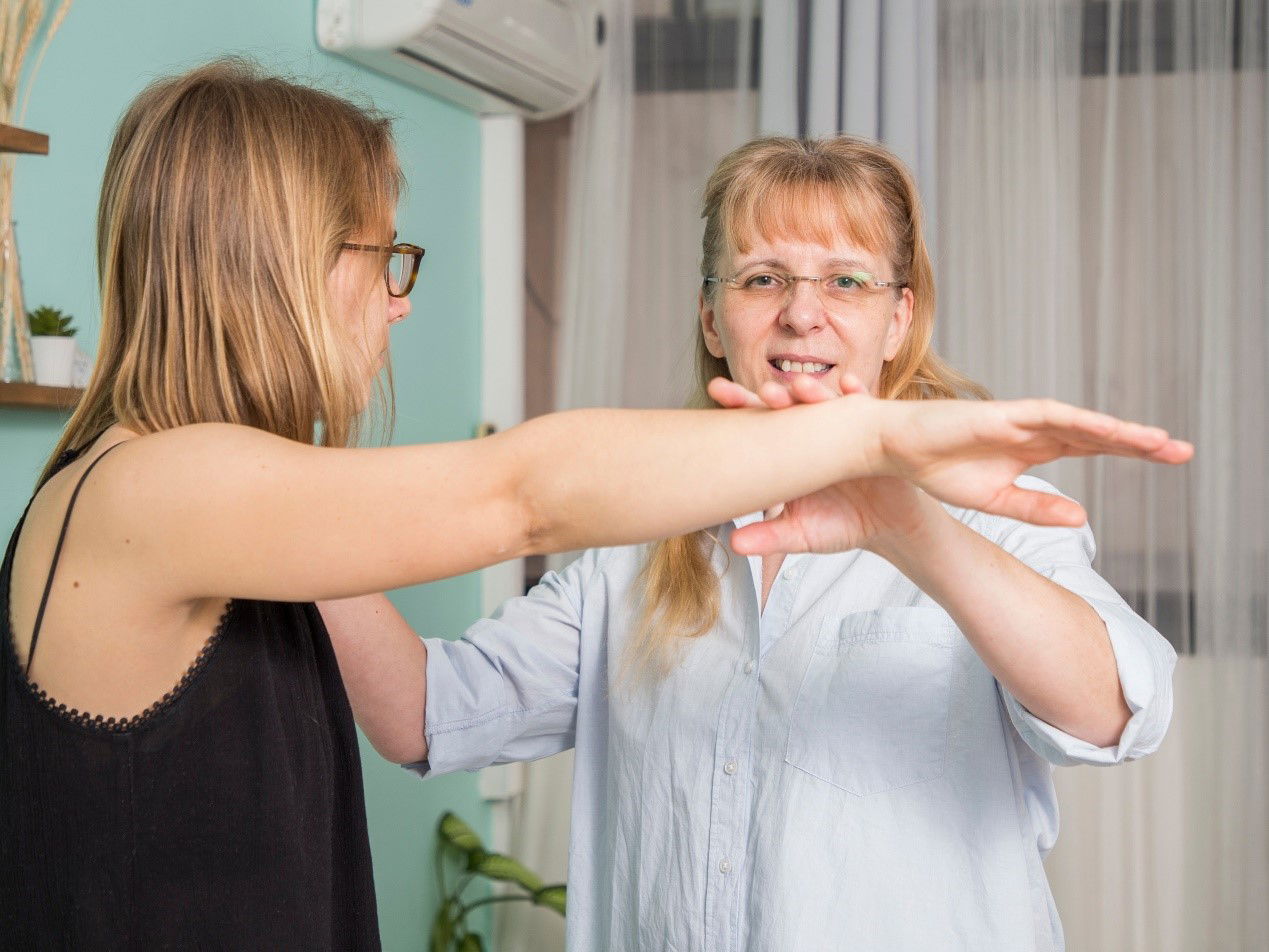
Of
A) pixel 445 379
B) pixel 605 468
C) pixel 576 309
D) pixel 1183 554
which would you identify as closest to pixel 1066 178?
pixel 1183 554

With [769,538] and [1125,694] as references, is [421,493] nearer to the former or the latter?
[769,538]

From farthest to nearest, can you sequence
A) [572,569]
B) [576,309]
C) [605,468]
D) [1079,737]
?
1. [576,309]
2. [572,569]
3. [1079,737]
4. [605,468]

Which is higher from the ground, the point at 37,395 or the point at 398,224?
the point at 398,224

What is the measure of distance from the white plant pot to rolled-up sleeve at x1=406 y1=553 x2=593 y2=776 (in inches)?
26.7

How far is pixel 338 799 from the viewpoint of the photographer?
3.81ft

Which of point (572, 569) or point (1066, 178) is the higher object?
point (1066, 178)

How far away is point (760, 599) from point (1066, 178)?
1834mm

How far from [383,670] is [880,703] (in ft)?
1.80

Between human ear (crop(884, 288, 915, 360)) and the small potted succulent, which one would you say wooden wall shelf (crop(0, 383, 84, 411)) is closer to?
the small potted succulent

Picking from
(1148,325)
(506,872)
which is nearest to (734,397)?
(506,872)

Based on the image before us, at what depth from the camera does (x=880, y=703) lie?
1379 millimetres

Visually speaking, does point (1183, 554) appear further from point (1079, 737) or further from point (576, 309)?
point (1079, 737)

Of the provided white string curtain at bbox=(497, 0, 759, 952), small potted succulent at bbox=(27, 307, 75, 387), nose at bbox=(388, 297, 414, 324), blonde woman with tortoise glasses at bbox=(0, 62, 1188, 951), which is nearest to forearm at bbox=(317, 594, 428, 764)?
blonde woman with tortoise glasses at bbox=(0, 62, 1188, 951)

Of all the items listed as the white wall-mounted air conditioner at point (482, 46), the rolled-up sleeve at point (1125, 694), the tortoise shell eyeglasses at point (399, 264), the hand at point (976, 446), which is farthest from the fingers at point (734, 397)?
the white wall-mounted air conditioner at point (482, 46)
